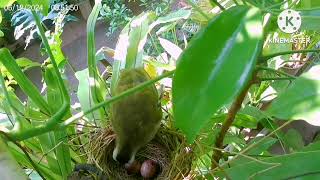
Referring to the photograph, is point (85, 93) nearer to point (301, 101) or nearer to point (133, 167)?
point (133, 167)

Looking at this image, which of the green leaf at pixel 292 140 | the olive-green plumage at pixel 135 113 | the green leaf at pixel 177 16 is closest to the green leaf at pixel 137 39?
the green leaf at pixel 177 16

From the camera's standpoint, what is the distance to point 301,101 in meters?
0.37

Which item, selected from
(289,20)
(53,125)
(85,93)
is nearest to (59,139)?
(85,93)

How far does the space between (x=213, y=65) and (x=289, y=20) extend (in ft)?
0.59

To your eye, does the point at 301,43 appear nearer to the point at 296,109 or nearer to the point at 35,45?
the point at 296,109

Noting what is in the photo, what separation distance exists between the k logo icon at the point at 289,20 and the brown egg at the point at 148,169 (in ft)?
0.68

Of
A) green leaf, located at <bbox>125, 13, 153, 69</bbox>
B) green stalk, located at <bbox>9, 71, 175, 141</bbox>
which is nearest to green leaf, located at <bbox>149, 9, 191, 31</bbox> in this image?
green leaf, located at <bbox>125, 13, 153, 69</bbox>

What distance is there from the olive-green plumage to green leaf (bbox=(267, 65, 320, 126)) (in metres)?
0.14

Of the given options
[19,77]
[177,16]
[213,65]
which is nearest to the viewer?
[213,65]

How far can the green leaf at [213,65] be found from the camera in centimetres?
32

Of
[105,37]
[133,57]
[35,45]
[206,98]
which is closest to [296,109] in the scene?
[206,98]

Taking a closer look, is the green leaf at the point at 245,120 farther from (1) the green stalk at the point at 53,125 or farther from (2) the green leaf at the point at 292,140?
(1) the green stalk at the point at 53,125

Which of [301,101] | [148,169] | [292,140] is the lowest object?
[292,140]

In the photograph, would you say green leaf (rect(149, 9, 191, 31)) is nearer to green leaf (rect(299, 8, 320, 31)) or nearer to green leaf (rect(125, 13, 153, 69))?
green leaf (rect(125, 13, 153, 69))
